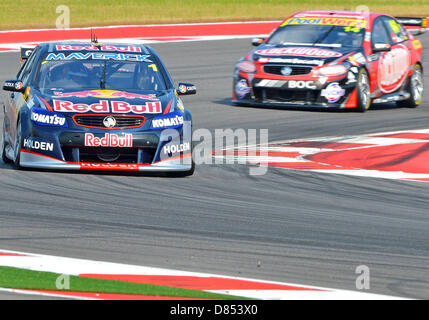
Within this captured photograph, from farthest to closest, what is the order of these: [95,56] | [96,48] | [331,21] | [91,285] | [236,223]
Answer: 1. [331,21]
2. [96,48]
3. [95,56]
4. [236,223]
5. [91,285]

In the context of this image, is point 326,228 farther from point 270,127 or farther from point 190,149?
point 270,127

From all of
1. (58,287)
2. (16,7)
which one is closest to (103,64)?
(58,287)

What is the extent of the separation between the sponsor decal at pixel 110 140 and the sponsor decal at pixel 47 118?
0.26 m

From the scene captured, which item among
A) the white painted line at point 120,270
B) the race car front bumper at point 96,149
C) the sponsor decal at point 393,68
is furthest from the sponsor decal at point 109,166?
the sponsor decal at point 393,68

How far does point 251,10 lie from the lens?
34.1m

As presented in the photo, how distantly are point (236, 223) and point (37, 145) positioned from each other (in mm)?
2516

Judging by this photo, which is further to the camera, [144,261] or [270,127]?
[270,127]

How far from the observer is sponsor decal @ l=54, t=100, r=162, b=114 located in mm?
10148

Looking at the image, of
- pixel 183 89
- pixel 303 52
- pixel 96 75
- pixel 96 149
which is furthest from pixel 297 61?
pixel 96 149

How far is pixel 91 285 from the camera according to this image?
6289 mm

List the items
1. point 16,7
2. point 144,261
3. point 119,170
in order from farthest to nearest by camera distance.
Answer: point 16,7, point 119,170, point 144,261

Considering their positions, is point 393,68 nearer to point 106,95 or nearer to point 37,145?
point 106,95

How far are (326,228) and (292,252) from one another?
36.6 inches

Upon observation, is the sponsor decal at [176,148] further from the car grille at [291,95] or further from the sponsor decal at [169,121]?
the car grille at [291,95]
